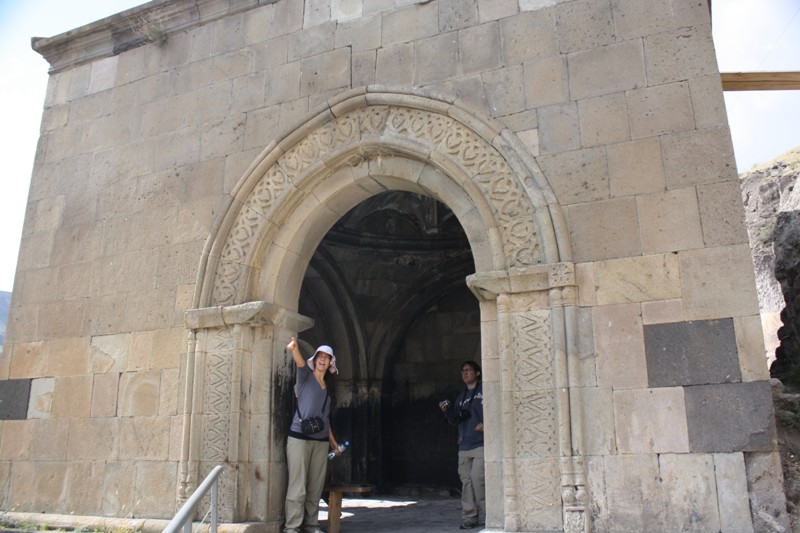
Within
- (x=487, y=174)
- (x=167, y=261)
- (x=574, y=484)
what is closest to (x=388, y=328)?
(x=167, y=261)

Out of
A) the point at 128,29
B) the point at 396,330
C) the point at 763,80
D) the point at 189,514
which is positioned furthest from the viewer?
the point at 396,330

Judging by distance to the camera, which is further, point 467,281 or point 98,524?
A: point 98,524

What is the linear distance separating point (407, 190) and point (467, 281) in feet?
5.10

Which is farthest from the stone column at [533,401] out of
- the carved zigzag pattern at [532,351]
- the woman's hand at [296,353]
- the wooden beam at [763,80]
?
the wooden beam at [763,80]

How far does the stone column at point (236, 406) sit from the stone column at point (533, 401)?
189cm

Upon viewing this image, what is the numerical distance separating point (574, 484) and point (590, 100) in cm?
276

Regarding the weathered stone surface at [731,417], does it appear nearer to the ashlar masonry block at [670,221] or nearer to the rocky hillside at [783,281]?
the rocky hillside at [783,281]

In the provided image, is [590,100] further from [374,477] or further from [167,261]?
[374,477]

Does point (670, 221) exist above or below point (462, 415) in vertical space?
above

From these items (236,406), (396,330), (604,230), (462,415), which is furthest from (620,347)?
(396,330)

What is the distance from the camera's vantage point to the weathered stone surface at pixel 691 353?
4.41 meters

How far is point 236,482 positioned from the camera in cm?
560

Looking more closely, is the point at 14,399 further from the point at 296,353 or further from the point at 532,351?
the point at 532,351

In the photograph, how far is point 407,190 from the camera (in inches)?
254
